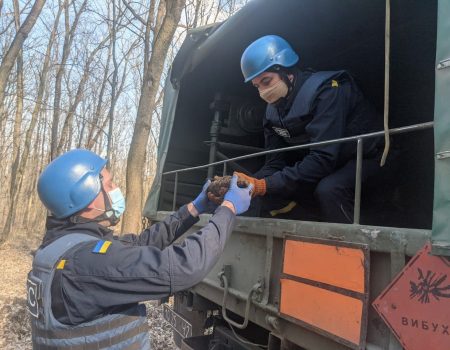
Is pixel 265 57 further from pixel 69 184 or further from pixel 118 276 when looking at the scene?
pixel 118 276

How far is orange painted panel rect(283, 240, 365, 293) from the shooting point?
2.01 m

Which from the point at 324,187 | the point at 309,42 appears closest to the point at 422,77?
the point at 309,42

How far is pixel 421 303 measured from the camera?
5.52 ft

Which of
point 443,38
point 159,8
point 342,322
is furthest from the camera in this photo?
point 159,8

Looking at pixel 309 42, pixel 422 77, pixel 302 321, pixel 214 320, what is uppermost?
pixel 309 42

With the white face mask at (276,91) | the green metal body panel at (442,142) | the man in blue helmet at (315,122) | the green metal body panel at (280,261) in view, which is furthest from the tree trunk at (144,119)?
the green metal body panel at (442,142)

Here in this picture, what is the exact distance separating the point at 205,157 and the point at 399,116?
211cm

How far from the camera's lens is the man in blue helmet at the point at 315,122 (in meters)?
2.96

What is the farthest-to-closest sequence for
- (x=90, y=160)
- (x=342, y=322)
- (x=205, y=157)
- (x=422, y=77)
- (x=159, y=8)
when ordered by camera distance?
(x=159, y=8), (x=205, y=157), (x=422, y=77), (x=90, y=160), (x=342, y=322)

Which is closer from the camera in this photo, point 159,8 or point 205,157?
point 205,157

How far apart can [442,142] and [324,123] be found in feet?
4.36

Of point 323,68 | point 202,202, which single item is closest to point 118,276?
A: point 202,202

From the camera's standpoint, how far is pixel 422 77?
4223mm

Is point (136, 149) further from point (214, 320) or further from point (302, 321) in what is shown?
point (302, 321)
